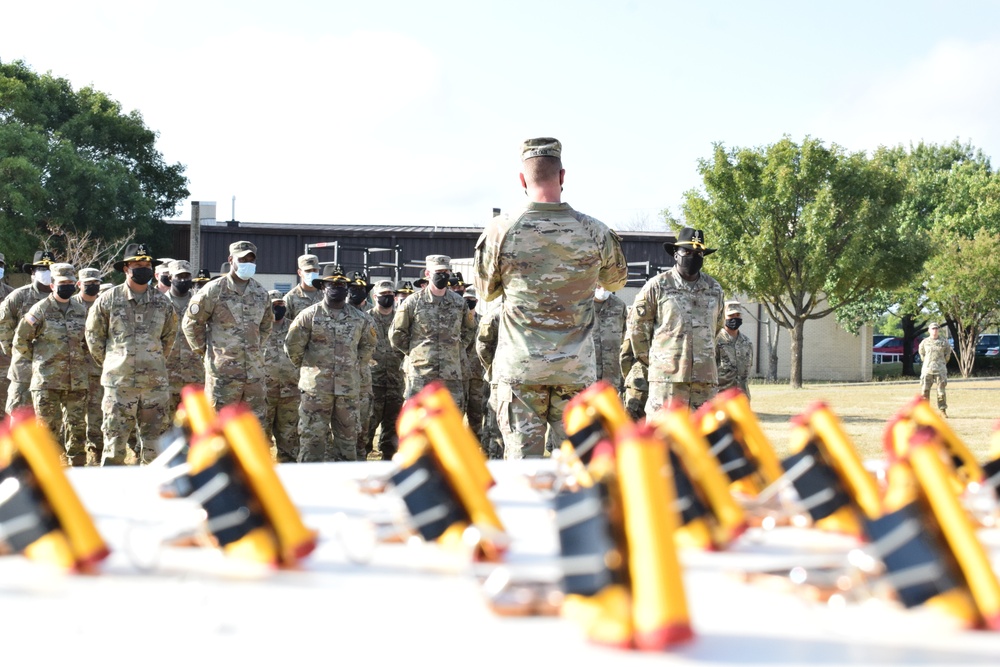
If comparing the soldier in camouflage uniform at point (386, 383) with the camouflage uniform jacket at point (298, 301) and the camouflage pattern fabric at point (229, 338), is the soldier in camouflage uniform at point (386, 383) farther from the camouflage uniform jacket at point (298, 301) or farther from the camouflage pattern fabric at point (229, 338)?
the camouflage pattern fabric at point (229, 338)

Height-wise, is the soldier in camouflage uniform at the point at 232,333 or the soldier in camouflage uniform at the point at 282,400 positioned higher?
the soldier in camouflage uniform at the point at 232,333

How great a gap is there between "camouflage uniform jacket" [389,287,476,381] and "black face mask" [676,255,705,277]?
3.21 meters

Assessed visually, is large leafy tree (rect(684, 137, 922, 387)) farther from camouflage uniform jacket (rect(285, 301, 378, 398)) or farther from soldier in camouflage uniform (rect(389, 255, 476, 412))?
camouflage uniform jacket (rect(285, 301, 378, 398))

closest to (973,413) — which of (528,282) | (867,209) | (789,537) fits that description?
(867,209)

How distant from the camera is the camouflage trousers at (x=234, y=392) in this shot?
9.30 meters

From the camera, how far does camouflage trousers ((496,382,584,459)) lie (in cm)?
484

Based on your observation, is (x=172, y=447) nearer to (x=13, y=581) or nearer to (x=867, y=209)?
(x=13, y=581)

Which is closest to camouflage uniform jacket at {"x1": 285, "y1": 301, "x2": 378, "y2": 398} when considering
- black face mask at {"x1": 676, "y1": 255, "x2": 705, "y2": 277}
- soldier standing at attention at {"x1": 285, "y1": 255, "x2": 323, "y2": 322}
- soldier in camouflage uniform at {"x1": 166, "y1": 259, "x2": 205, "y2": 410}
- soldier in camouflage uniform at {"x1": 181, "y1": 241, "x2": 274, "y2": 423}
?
soldier in camouflage uniform at {"x1": 181, "y1": 241, "x2": 274, "y2": 423}

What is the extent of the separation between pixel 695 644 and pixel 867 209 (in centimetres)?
3225

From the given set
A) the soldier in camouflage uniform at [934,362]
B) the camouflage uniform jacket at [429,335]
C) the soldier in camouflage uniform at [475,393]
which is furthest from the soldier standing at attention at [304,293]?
the soldier in camouflage uniform at [934,362]

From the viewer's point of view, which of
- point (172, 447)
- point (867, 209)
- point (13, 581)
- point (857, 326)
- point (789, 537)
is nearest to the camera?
point (13, 581)

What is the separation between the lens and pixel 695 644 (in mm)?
1348

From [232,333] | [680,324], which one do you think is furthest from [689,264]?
[232,333]

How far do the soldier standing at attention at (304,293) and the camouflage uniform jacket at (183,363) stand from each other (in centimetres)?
112
